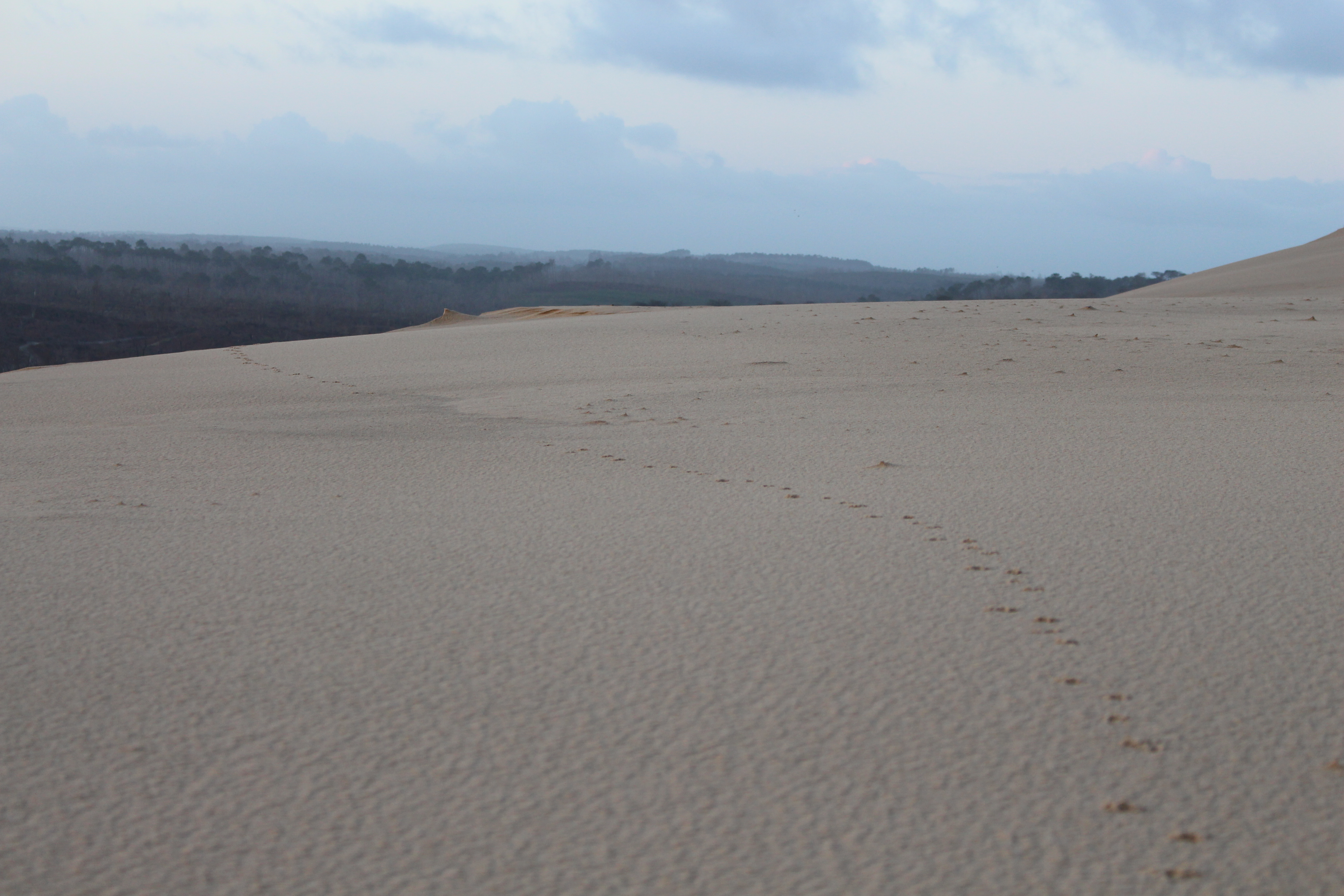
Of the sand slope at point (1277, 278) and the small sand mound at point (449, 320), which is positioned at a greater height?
the sand slope at point (1277, 278)

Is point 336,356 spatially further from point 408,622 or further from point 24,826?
point 24,826

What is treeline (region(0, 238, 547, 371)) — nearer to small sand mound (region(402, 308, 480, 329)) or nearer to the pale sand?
small sand mound (region(402, 308, 480, 329))

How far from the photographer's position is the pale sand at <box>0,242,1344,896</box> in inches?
60.9

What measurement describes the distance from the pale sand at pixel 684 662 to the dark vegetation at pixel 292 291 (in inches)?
721

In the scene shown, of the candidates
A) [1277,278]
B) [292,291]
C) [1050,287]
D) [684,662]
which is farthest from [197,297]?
[684,662]

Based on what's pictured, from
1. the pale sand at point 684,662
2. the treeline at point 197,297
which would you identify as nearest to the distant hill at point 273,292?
the treeline at point 197,297

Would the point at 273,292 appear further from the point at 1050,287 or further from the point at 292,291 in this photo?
the point at 1050,287

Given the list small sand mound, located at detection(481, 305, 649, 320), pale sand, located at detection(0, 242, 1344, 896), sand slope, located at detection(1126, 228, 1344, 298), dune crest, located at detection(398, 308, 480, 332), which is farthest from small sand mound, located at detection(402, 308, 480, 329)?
pale sand, located at detection(0, 242, 1344, 896)

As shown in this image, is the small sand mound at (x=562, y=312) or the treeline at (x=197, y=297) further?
the treeline at (x=197, y=297)

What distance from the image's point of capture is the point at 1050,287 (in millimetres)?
31391

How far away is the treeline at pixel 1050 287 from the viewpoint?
29047 mm

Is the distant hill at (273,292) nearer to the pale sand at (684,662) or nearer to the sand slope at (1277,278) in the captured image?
the sand slope at (1277,278)

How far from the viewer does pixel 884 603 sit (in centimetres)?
253

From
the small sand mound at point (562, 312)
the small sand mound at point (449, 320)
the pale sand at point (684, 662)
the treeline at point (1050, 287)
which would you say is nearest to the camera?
the pale sand at point (684, 662)
